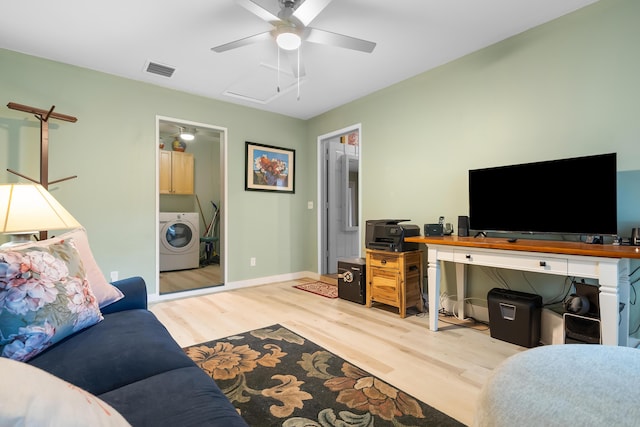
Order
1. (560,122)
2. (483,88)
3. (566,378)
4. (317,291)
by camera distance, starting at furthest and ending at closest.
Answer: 1. (317,291)
2. (483,88)
3. (560,122)
4. (566,378)

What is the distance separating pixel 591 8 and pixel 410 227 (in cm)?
217

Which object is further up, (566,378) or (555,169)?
(555,169)

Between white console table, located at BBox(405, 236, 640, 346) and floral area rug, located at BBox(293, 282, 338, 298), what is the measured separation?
1495mm

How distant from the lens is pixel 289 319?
114 inches

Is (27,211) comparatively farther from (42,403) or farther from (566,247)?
(566,247)

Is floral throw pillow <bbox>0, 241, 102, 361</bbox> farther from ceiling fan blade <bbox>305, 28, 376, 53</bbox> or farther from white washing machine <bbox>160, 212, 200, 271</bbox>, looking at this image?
white washing machine <bbox>160, 212, 200, 271</bbox>

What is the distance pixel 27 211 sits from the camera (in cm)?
159

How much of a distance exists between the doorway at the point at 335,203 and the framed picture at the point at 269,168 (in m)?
0.47

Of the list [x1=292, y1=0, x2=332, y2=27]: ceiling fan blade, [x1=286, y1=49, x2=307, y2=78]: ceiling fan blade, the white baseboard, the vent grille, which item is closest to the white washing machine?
the white baseboard

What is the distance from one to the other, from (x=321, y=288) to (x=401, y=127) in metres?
2.30

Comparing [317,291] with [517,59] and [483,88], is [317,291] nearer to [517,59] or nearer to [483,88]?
[483,88]

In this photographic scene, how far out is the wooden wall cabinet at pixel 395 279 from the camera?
2.98 m

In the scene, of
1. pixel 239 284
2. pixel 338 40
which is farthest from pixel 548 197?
pixel 239 284

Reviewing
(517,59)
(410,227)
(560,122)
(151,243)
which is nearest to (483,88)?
(517,59)
